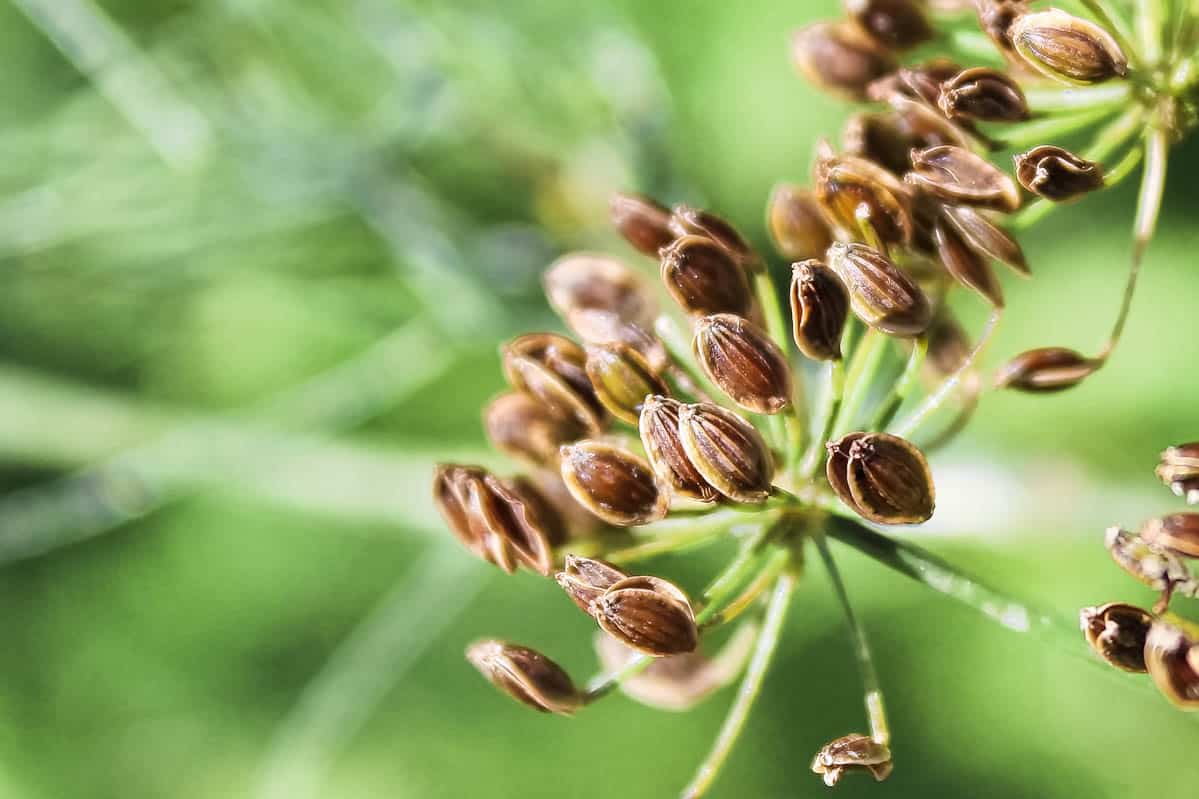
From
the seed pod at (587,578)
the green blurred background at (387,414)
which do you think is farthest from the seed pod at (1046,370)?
the green blurred background at (387,414)

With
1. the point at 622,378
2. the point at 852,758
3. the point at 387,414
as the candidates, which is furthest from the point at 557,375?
the point at 387,414

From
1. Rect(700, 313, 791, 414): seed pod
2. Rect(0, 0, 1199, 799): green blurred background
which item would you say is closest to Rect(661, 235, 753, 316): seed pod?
Rect(700, 313, 791, 414): seed pod

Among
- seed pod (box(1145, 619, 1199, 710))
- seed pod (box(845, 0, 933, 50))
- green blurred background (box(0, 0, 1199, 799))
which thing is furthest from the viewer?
green blurred background (box(0, 0, 1199, 799))

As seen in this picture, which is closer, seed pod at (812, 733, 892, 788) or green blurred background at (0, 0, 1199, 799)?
seed pod at (812, 733, 892, 788)

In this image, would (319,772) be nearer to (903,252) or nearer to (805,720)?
(805,720)

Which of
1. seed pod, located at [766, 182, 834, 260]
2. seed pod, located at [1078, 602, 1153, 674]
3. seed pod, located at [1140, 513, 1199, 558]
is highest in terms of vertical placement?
seed pod, located at [766, 182, 834, 260]

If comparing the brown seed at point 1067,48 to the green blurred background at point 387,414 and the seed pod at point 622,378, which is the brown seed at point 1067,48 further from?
the green blurred background at point 387,414

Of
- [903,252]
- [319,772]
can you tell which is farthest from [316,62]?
[903,252]

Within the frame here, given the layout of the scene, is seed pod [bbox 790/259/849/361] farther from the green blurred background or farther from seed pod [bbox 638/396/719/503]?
the green blurred background
